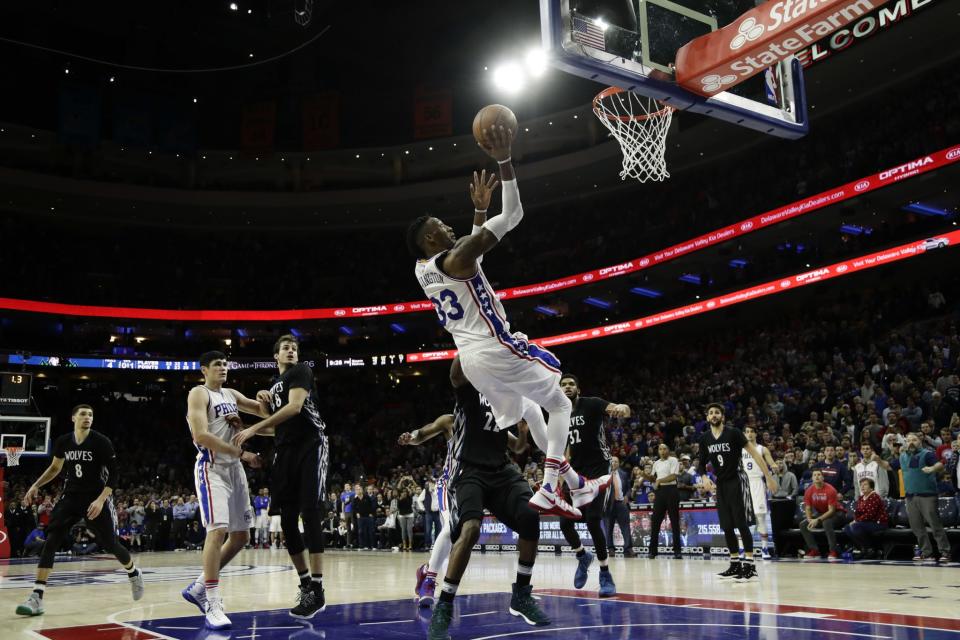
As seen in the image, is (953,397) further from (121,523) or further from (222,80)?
(222,80)

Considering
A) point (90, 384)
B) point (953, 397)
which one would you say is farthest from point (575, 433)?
point (90, 384)

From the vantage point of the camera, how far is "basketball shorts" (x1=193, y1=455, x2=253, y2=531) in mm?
6004

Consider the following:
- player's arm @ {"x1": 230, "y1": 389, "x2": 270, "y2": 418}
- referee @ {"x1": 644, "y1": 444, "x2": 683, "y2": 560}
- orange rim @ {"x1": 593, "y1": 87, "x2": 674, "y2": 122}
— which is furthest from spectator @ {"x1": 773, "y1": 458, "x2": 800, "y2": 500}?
player's arm @ {"x1": 230, "y1": 389, "x2": 270, "y2": 418}

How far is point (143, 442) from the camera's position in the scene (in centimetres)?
3155

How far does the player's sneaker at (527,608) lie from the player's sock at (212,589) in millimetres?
2172

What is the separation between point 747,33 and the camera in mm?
7406

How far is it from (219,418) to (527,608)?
9.56ft

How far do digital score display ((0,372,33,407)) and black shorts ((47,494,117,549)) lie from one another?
51.3ft

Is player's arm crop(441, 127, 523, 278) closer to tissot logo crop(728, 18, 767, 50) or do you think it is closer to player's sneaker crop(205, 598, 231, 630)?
player's sneaker crop(205, 598, 231, 630)

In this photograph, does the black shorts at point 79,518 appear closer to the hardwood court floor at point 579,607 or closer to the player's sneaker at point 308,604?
the hardwood court floor at point 579,607

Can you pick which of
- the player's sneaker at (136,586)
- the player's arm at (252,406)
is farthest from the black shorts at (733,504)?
the player's sneaker at (136,586)

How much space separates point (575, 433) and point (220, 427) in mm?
3442

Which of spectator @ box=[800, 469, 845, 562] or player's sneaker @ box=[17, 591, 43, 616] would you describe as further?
spectator @ box=[800, 469, 845, 562]

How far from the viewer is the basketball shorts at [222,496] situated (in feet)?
19.7
